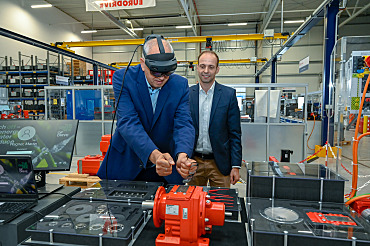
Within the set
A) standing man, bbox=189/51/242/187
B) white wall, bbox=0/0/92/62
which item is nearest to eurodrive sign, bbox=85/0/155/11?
standing man, bbox=189/51/242/187

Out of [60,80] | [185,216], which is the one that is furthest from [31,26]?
[185,216]

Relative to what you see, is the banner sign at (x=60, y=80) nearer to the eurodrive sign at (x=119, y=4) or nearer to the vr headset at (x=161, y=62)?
→ the eurodrive sign at (x=119, y=4)

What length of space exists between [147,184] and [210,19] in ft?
47.3

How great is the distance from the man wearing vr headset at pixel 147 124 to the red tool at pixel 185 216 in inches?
15.7

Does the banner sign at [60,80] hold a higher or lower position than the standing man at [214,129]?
higher

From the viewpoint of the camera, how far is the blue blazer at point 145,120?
4.65ft

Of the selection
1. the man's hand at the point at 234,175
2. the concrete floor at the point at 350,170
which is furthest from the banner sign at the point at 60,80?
the man's hand at the point at 234,175

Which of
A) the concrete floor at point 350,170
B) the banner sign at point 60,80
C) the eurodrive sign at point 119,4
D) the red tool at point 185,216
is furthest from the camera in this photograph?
the banner sign at point 60,80

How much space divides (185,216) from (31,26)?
14.3 metres

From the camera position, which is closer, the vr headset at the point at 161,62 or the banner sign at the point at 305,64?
the vr headset at the point at 161,62

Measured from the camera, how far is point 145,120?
4.92 ft

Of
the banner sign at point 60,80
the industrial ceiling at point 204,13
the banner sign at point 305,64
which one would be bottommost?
the banner sign at point 60,80

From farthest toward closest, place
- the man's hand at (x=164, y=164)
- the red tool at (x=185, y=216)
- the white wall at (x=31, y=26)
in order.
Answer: the white wall at (x=31, y=26) < the man's hand at (x=164, y=164) < the red tool at (x=185, y=216)

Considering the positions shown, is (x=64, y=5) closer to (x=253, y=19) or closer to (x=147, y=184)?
(x=253, y=19)
